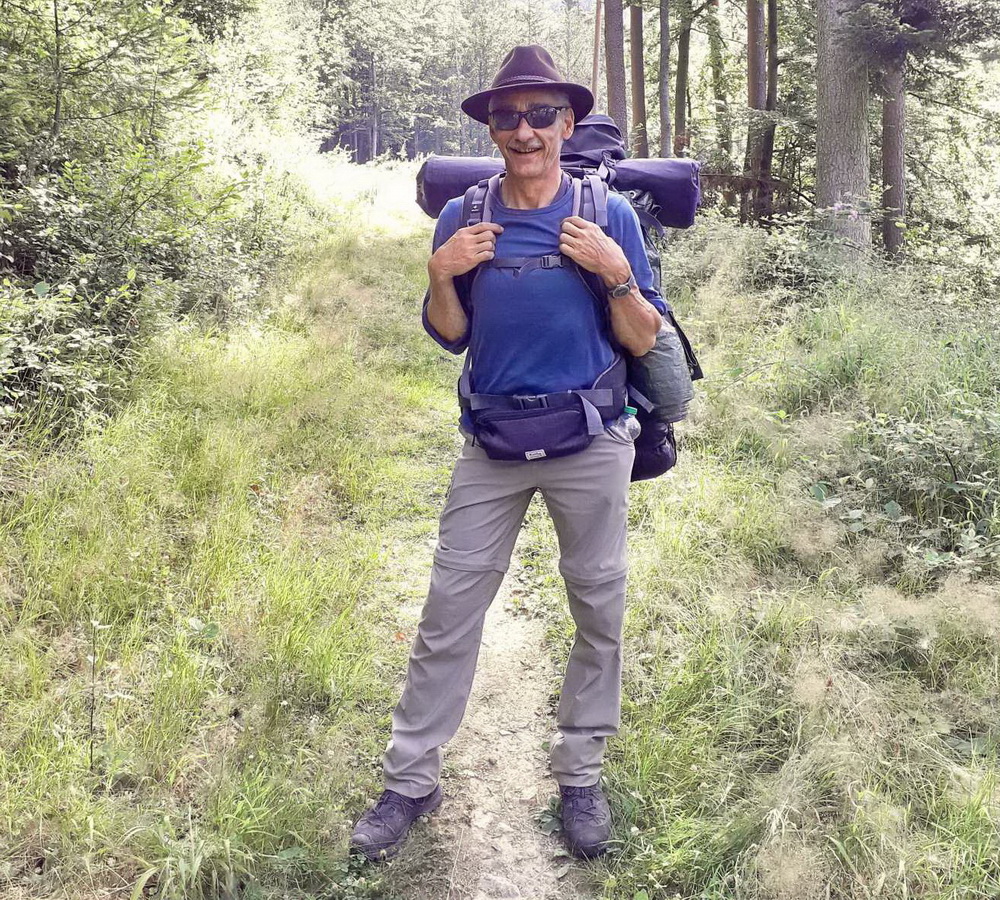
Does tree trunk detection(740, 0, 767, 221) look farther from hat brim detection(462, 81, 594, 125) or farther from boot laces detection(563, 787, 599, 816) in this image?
boot laces detection(563, 787, 599, 816)

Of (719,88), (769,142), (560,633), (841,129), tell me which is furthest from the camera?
(719,88)

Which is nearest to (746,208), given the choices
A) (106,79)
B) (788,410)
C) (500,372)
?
(788,410)

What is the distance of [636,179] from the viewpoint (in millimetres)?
2801

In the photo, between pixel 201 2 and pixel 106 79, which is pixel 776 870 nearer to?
pixel 106 79

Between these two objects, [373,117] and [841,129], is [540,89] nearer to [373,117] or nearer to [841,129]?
[841,129]

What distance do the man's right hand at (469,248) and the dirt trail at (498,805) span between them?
196 cm

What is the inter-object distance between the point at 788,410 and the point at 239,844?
4791 mm

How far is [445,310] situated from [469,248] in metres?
0.25

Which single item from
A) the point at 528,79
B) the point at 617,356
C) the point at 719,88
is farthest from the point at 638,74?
the point at 617,356

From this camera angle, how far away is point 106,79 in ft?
15.9

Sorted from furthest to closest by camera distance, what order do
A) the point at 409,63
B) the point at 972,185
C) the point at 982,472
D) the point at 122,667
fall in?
the point at 409,63
the point at 972,185
the point at 982,472
the point at 122,667

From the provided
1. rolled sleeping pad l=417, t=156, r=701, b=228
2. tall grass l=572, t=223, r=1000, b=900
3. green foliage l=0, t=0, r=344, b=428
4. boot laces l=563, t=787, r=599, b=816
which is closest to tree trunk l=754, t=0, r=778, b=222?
tall grass l=572, t=223, r=1000, b=900

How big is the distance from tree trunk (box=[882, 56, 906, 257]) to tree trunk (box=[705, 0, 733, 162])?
4.44m

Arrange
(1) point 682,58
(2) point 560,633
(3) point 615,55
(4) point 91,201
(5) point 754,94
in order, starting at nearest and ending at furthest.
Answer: (2) point 560,633, (4) point 91,201, (3) point 615,55, (5) point 754,94, (1) point 682,58
